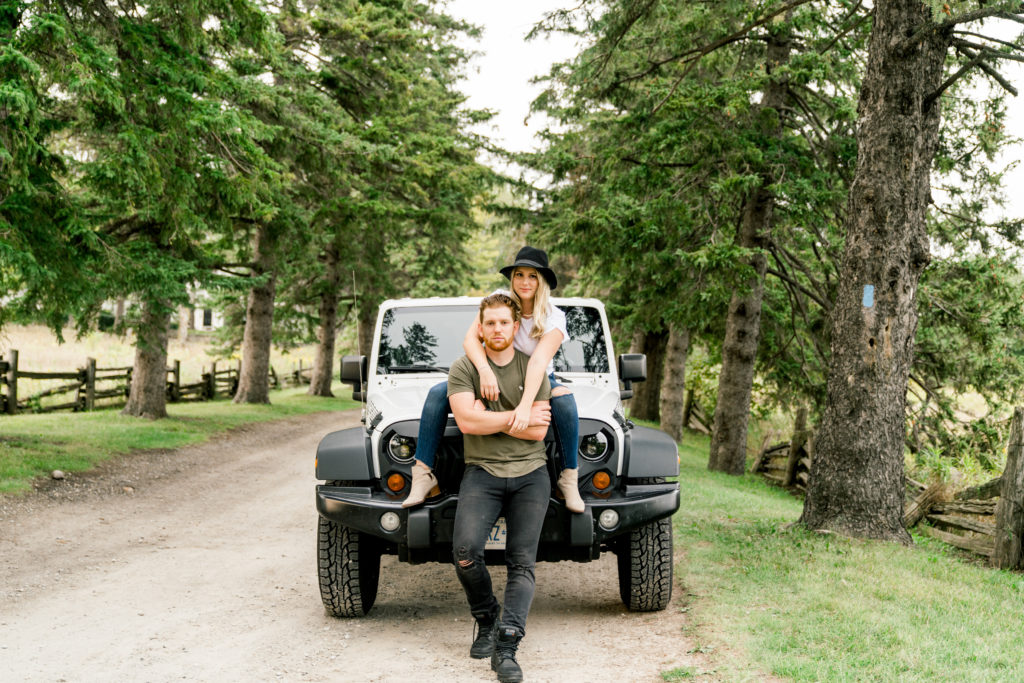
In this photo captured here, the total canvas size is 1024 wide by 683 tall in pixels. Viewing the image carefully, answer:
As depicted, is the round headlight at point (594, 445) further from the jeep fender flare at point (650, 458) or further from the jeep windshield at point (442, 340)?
the jeep windshield at point (442, 340)

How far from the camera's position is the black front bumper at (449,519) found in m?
4.90

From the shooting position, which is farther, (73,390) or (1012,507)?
(73,390)

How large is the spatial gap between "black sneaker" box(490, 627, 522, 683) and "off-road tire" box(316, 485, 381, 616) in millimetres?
1316

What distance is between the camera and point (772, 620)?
5273 mm

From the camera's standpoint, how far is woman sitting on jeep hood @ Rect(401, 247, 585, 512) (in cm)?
468

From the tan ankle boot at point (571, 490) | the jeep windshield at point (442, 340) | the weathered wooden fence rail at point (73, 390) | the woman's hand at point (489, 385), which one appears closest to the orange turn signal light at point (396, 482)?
the woman's hand at point (489, 385)

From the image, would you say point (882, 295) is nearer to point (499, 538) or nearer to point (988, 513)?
point (988, 513)

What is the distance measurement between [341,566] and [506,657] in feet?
4.95

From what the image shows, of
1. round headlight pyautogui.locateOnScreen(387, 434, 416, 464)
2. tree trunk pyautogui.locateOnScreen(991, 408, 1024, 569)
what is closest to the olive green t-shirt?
round headlight pyautogui.locateOnScreen(387, 434, 416, 464)

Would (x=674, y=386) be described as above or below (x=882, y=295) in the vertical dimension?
below

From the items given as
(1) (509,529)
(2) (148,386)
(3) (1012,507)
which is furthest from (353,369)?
(2) (148,386)

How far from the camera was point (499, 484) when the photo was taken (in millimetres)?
4617

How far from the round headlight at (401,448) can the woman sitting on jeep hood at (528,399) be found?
20 centimetres

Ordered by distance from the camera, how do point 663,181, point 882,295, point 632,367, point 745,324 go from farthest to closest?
point 745,324, point 663,181, point 882,295, point 632,367
